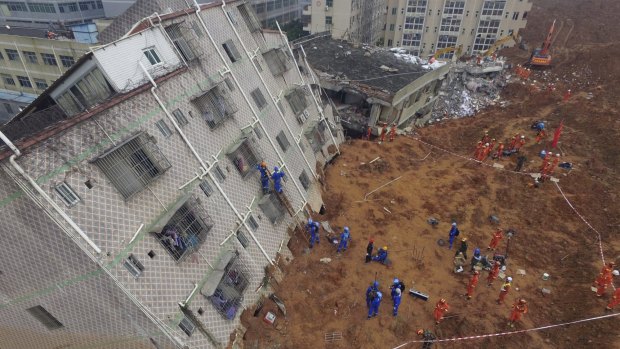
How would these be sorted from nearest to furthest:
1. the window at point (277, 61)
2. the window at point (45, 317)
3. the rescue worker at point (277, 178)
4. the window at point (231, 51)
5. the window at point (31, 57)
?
the window at point (45, 317) → the rescue worker at point (277, 178) → the window at point (231, 51) → the window at point (277, 61) → the window at point (31, 57)

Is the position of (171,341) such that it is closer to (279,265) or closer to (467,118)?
(279,265)

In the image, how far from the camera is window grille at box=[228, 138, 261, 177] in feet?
55.1

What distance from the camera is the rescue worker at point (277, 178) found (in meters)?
17.8

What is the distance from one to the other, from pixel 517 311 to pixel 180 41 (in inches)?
784

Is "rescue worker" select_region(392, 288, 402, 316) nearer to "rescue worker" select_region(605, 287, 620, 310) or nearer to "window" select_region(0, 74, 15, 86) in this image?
"rescue worker" select_region(605, 287, 620, 310)

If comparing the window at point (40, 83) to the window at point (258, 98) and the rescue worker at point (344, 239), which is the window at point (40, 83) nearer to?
the window at point (258, 98)

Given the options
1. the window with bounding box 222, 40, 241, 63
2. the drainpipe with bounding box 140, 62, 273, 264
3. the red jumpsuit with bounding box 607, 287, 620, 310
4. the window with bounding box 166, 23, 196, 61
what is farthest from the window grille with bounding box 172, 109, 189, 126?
the red jumpsuit with bounding box 607, 287, 620, 310

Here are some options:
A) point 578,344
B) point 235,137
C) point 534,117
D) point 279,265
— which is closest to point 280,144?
point 235,137

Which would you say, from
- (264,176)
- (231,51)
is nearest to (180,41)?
(231,51)

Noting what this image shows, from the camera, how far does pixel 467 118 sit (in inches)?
1506

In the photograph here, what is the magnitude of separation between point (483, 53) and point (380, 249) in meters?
47.7

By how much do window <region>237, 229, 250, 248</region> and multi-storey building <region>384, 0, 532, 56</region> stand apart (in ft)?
166

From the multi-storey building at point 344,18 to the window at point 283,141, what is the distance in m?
30.0

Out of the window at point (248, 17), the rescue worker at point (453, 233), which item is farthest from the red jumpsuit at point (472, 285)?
the window at point (248, 17)
